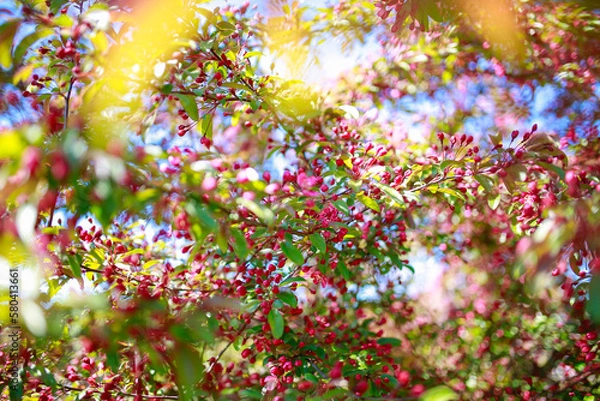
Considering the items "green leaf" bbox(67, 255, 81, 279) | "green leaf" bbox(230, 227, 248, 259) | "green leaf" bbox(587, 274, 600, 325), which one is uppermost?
"green leaf" bbox(67, 255, 81, 279)

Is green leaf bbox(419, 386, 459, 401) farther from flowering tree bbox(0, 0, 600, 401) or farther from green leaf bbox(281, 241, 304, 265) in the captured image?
green leaf bbox(281, 241, 304, 265)

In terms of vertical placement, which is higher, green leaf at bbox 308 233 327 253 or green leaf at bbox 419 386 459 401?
green leaf at bbox 308 233 327 253

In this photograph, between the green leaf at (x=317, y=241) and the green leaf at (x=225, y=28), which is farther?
the green leaf at (x=225, y=28)

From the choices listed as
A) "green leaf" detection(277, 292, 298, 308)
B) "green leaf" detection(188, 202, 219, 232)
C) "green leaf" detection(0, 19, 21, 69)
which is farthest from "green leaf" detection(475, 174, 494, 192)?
"green leaf" detection(0, 19, 21, 69)

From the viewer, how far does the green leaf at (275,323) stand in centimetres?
155

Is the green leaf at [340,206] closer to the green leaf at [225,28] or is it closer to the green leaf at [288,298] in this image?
the green leaf at [288,298]

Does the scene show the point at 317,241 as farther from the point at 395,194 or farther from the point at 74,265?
the point at 74,265

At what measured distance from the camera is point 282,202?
1471 millimetres

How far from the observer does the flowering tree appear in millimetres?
1137

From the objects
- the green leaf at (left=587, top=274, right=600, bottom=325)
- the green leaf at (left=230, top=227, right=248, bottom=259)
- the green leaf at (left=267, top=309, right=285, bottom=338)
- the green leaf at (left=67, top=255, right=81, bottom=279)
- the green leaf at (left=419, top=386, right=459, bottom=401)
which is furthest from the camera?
the green leaf at (left=267, top=309, right=285, bottom=338)

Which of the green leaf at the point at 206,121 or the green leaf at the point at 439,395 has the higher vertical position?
the green leaf at the point at 206,121

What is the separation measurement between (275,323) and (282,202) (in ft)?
1.55

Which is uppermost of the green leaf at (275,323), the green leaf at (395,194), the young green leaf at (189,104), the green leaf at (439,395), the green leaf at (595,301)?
the young green leaf at (189,104)

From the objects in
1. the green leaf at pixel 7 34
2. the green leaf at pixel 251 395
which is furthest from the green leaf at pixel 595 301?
the green leaf at pixel 7 34
